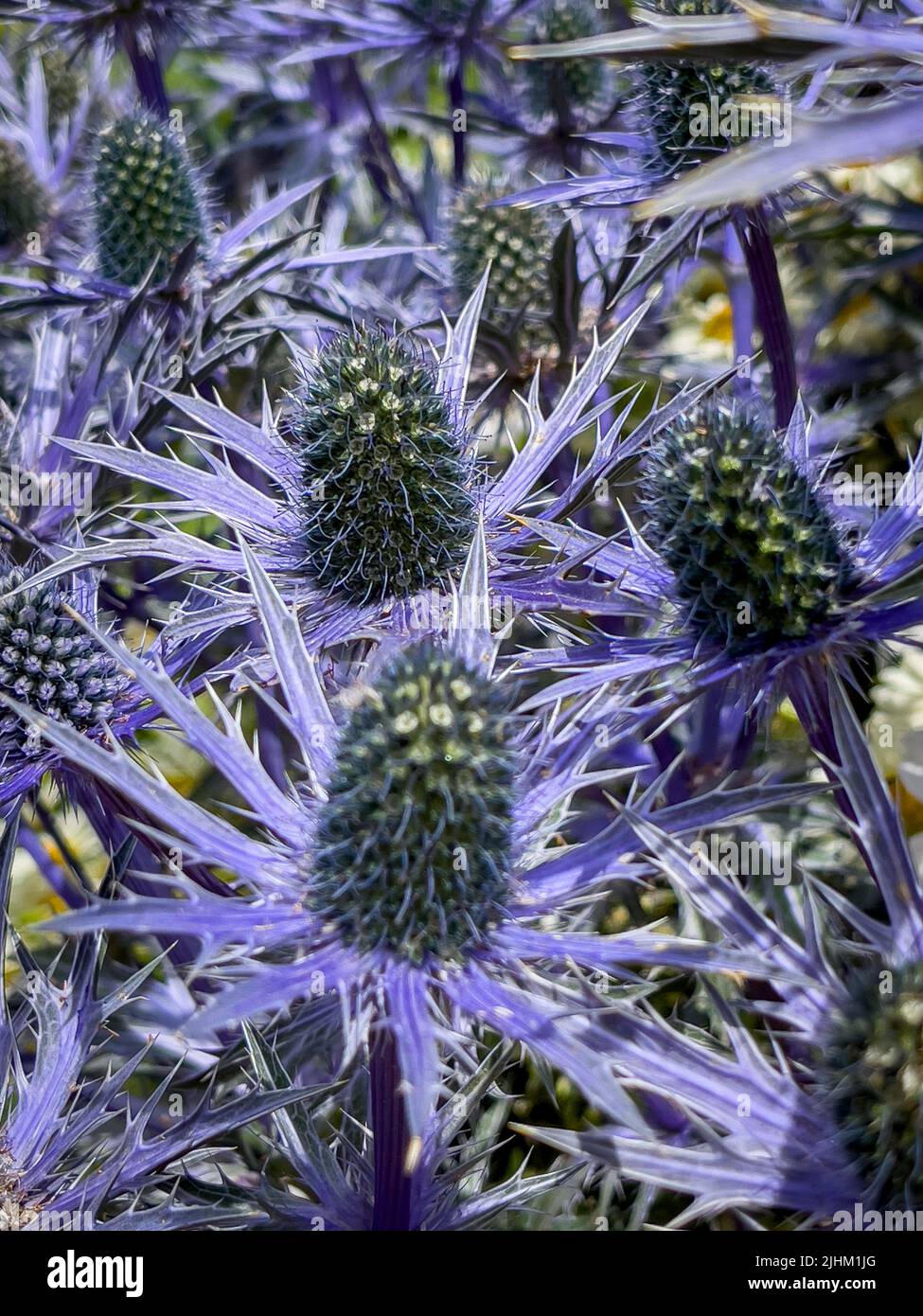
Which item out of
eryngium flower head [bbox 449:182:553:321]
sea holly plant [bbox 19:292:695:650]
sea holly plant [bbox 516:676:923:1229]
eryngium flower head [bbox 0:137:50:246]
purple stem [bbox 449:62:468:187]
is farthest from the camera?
eryngium flower head [bbox 0:137:50:246]

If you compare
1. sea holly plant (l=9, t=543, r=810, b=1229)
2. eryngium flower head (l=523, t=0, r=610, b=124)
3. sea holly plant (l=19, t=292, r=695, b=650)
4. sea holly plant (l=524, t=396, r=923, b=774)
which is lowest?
sea holly plant (l=9, t=543, r=810, b=1229)

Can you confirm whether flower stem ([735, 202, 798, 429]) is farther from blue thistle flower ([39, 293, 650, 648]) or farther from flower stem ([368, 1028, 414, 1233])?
flower stem ([368, 1028, 414, 1233])

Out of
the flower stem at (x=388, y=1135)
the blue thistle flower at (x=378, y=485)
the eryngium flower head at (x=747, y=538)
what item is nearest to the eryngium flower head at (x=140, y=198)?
the blue thistle flower at (x=378, y=485)

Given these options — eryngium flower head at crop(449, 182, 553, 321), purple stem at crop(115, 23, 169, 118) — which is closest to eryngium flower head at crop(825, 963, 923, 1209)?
eryngium flower head at crop(449, 182, 553, 321)

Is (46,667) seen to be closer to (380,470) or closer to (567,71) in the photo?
(380,470)

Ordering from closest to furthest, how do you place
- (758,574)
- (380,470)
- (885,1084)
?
(885,1084) < (758,574) < (380,470)

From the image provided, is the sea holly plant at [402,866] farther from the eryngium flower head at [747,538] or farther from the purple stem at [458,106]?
the purple stem at [458,106]

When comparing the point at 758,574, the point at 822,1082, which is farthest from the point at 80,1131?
the point at 758,574
